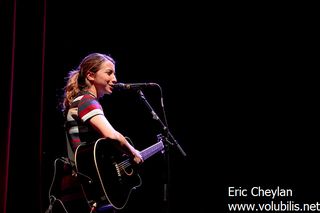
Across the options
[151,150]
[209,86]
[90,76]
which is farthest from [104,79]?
[209,86]

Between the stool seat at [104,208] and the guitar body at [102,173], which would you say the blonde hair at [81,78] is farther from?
the stool seat at [104,208]

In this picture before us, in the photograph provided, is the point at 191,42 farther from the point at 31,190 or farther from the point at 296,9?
the point at 31,190

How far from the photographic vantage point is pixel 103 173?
2385mm

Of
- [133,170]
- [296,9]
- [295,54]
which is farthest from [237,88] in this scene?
[133,170]

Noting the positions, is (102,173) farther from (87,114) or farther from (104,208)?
(87,114)

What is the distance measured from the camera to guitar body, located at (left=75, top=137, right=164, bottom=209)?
2308mm

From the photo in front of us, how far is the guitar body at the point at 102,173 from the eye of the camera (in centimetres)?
231

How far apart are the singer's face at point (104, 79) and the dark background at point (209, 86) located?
1.47m

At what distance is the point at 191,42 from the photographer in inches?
178

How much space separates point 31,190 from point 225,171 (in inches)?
84.2

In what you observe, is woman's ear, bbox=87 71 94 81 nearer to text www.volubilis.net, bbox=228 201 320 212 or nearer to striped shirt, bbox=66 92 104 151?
striped shirt, bbox=66 92 104 151

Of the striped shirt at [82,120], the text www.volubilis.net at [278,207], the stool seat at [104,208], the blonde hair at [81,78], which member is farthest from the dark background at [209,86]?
the stool seat at [104,208]

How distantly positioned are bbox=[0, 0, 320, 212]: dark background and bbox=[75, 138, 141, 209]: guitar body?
5.92ft

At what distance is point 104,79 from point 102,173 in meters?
0.73
